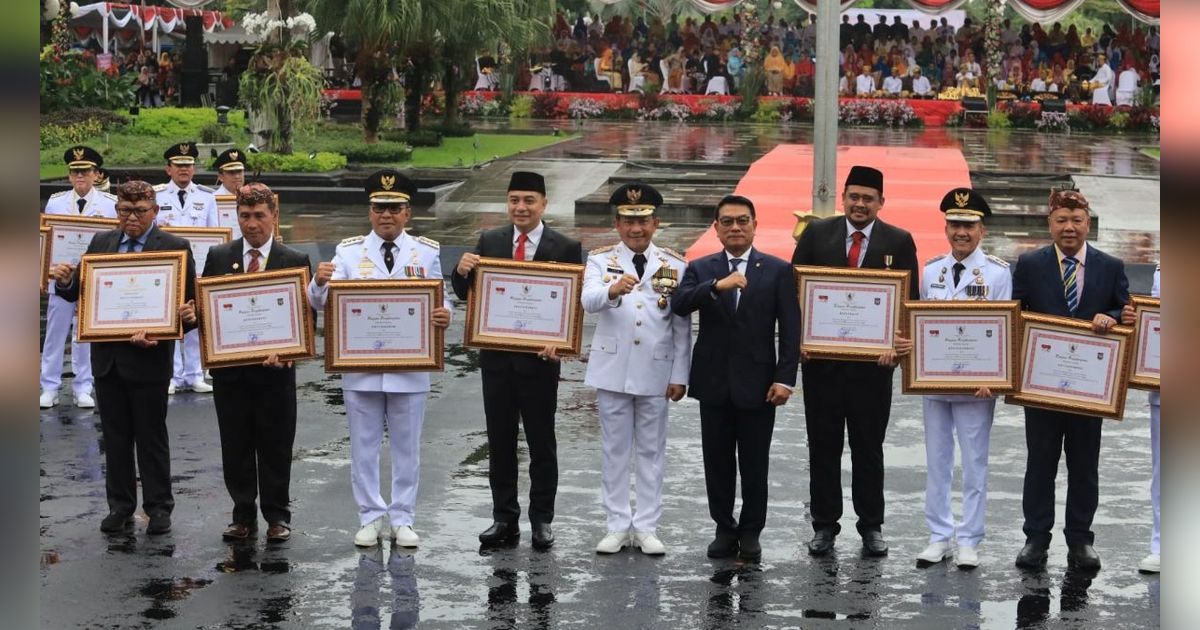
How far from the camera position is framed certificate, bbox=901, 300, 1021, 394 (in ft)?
25.6

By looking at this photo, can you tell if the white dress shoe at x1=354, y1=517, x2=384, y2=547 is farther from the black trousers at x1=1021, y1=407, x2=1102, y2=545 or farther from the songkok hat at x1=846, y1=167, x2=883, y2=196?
the black trousers at x1=1021, y1=407, x2=1102, y2=545

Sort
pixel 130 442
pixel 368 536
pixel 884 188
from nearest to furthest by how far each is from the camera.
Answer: pixel 368 536 → pixel 130 442 → pixel 884 188

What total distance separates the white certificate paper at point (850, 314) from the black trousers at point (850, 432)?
0.17m

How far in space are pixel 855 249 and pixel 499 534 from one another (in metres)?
2.46

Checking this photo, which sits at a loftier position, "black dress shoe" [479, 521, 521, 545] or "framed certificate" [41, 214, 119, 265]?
"framed certificate" [41, 214, 119, 265]

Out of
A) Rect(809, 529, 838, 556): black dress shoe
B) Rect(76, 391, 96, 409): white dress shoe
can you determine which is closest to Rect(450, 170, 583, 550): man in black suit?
Rect(809, 529, 838, 556): black dress shoe

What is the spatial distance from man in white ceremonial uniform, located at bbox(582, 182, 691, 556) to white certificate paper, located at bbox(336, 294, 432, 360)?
0.88 meters

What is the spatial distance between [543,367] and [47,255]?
4.42 metres

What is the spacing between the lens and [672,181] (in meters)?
28.6

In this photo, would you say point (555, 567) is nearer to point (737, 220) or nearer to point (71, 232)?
point (737, 220)

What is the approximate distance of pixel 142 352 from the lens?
836cm

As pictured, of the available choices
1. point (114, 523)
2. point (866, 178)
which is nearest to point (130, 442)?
point (114, 523)

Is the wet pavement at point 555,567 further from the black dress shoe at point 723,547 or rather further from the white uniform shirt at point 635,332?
the white uniform shirt at point 635,332

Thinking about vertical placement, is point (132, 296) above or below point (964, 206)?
below
